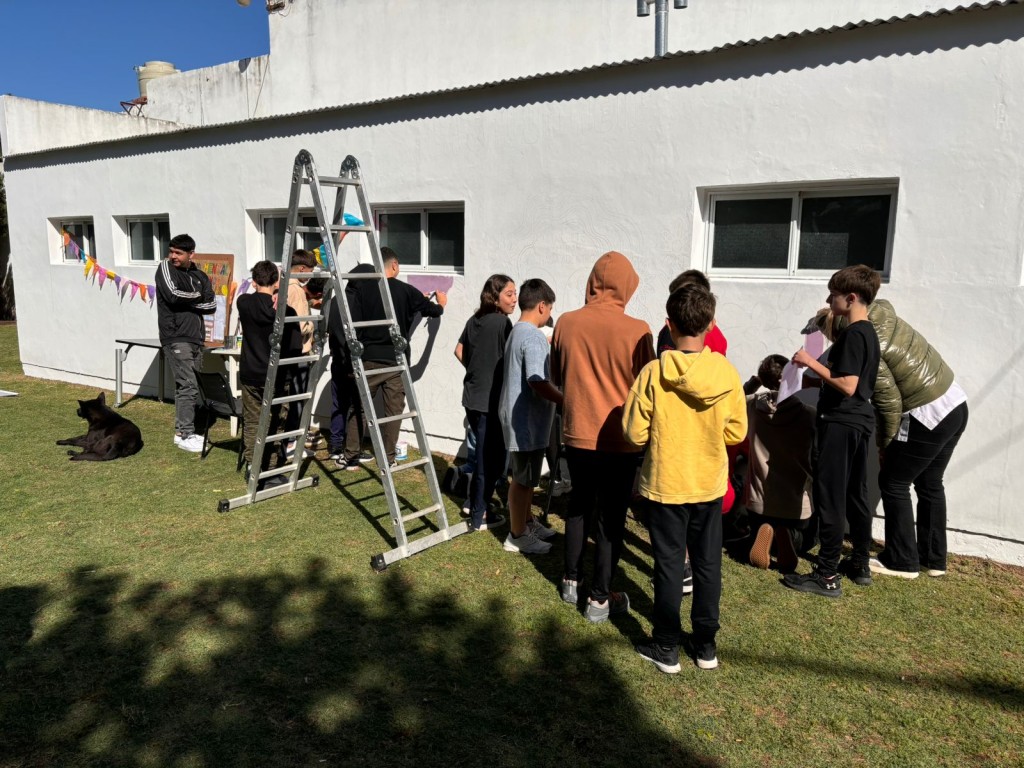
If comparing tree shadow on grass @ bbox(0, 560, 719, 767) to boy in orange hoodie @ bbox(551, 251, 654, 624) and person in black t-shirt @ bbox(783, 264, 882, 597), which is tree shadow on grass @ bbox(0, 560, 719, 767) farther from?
person in black t-shirt @ bbox(783, 264, 882, 597)

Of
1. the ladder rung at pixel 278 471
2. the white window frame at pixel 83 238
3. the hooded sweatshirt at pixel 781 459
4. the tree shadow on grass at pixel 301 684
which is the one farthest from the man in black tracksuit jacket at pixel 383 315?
the white window frame at pixel 83 238

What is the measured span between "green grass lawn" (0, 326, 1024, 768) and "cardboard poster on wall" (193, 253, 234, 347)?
12.0ft

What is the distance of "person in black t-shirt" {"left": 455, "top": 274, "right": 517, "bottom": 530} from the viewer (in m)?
4.76

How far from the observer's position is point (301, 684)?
3.12m

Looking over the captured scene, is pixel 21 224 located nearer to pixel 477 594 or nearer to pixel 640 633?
pixel 477 594

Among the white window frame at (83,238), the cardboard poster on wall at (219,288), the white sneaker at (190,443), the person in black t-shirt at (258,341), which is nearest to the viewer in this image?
the person in black t-shirt at (258,341)

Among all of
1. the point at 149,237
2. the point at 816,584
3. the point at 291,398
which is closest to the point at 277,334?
the point at 291,398

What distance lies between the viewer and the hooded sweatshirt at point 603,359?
350 centimetres

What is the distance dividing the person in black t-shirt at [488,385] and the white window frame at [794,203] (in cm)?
161

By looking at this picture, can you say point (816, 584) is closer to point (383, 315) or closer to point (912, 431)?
point (912, 431)

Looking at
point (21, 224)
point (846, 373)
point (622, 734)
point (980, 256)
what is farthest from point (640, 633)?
point (21, 224)

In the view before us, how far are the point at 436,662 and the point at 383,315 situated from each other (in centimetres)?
321

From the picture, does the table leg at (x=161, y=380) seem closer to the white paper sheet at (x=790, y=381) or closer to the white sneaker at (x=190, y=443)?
the white sneaker at (x=190, y=443)

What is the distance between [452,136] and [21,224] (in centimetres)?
795
